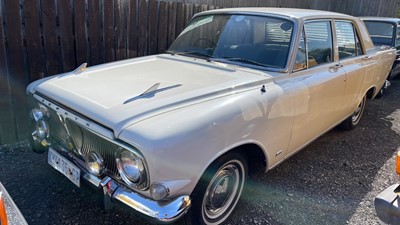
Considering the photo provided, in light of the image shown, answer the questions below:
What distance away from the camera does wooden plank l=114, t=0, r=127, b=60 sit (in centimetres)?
449

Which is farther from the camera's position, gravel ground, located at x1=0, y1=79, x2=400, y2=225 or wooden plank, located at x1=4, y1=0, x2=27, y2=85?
wooden plank, located at x1=4, y1=0, x2=27, y2=85

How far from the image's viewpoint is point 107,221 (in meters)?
2.61

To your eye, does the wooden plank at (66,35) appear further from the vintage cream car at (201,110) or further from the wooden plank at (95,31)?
the vintage cream car at (201,110)

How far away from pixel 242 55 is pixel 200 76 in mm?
601

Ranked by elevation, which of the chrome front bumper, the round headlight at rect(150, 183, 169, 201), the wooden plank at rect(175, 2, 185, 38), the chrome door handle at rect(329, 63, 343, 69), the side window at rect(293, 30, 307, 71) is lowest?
the chrome front bumper

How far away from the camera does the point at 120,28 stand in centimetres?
458

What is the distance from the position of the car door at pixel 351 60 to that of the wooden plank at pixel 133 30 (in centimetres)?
277

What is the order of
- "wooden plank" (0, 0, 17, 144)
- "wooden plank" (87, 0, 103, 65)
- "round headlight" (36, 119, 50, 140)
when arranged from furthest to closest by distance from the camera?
"wooden plank" (87, 0, 103, 65) < "wooden plank" (0, 0, 17, 144) < "round headlight" (36, 119, 50, 140)

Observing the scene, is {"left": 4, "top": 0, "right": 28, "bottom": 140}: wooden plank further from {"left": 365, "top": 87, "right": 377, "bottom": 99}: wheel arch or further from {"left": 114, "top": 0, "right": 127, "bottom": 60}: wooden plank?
{"left": 365, "top": 87, "right": 377, "bottom": 99}: wheel arch

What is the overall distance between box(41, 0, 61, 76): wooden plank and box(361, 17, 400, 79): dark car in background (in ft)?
22.1

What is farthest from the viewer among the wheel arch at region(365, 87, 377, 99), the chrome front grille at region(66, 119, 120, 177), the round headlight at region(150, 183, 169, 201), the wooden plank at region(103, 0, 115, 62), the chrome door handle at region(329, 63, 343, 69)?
the wheel arch at region(365, 87, 377, 99)

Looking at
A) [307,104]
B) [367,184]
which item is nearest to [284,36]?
[307,104]

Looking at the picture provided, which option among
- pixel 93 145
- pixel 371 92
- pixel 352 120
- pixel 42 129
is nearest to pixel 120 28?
pixel 42 129

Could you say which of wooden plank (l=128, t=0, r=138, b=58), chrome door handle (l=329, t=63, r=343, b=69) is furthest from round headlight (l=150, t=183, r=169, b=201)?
wooden plank (l=128, t=0, r=138, b=58)
